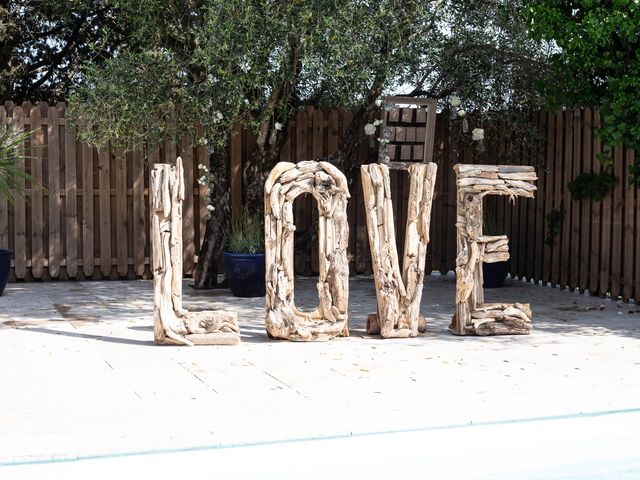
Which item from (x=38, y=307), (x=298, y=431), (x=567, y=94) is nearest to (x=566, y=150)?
(x=567, y=94)

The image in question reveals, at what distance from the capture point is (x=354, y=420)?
5.13 meters

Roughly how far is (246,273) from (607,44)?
4483 millimetres

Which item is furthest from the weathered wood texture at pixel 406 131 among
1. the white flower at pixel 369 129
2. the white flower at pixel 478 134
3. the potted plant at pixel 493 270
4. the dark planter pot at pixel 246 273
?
the dark planter pot at pixel 246 273

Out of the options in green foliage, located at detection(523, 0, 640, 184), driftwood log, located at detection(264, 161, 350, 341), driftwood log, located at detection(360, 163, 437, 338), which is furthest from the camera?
green foliage, located at detection(523, 0, 640, 184)

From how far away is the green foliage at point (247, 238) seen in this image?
10.5m

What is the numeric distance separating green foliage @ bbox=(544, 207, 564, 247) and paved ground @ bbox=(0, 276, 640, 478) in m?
1.97

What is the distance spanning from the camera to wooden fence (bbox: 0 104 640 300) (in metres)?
11.1

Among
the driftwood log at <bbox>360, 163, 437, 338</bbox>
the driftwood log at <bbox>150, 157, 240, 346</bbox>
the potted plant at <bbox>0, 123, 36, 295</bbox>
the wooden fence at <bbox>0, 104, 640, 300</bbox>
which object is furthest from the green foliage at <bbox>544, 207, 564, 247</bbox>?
the potted plant at <bbox>0, 123, 36, 295</bbox>

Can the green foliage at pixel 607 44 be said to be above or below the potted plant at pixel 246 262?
above

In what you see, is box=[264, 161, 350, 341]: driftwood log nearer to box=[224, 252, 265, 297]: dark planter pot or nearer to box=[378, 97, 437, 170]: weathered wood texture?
box=[224, 252, 265, 297]: dark planter pot

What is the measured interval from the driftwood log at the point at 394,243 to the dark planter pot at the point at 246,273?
109 inches

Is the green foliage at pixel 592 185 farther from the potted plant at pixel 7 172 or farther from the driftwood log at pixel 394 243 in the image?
the potted plant at pixel 7 172

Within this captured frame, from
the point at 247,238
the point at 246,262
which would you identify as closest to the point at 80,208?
the point at 247,238

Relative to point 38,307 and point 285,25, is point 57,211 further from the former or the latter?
point 285,25
